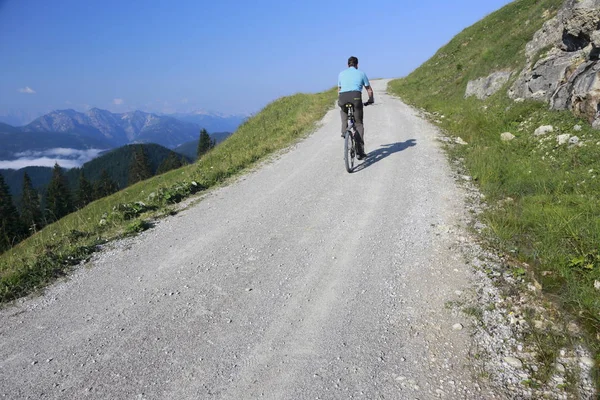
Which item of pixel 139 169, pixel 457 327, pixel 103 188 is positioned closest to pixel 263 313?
pixel 457 327

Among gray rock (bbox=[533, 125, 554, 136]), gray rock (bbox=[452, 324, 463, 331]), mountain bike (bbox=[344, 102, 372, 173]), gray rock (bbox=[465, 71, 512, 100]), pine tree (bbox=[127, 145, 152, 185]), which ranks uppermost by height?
gray rock (bbox=[465, 71, 512, 100])

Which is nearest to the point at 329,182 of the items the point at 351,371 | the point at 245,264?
the point at 245,264

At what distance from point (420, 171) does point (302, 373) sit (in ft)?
25.2

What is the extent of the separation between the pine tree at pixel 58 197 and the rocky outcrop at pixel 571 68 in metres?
91.9

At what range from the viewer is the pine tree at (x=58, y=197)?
8100cm

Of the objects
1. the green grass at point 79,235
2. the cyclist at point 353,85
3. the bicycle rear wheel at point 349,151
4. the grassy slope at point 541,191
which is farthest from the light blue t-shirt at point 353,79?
the green grass at point 79,235

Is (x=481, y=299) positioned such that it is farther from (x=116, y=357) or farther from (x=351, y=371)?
(x=116, y=357)

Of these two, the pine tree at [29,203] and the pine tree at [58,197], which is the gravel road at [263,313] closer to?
the pine tree at [29,203]

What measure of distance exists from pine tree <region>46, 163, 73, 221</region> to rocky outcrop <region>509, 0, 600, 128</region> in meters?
91.9

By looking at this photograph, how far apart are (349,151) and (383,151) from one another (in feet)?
8.95

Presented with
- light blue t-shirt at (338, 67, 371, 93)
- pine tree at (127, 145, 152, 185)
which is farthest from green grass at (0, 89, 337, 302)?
pine tree at (127, 145, 152, 185)

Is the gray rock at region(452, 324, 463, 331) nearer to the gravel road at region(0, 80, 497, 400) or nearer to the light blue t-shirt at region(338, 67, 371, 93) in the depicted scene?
the gravel road at region(0, 80, 497, 400)

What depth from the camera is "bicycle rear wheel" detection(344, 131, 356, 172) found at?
9.86 metres

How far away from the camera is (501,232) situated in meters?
5.84
